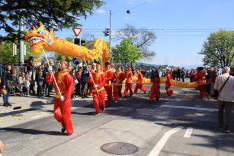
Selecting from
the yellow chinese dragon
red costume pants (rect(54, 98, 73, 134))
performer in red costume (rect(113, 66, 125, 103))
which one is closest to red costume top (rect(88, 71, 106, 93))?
the yellow chinese dragon

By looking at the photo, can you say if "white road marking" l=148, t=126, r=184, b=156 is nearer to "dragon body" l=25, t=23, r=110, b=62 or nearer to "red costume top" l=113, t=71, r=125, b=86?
"dragon body" l=25, t=23, r=110, b=62

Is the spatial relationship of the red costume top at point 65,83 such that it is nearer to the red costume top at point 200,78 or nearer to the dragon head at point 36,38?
the dragon head at point 36,38

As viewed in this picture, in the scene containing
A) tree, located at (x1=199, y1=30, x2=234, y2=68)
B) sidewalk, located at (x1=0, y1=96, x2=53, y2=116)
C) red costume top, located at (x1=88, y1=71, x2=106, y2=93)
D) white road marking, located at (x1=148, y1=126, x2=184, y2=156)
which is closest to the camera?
white road marking, located at (x1=148, y1=126, x2=184, y2=156)

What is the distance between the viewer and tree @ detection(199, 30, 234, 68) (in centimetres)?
4772

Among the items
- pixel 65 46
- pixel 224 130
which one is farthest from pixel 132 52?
pixel 224 130

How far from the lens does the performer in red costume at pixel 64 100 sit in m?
5.28

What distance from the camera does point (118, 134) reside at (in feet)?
17.5

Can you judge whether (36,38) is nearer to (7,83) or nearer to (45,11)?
(7,83)

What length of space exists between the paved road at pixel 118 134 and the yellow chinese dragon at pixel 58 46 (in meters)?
2.35

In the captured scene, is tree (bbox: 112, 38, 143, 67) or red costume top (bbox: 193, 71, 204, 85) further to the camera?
tree (bbox: 112, 38, 143, 67)

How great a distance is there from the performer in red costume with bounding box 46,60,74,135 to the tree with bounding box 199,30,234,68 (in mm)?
49788

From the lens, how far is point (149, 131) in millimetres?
5648

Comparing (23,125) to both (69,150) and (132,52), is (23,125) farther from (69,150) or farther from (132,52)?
(132,52)

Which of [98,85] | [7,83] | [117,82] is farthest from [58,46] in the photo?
[117,82]
